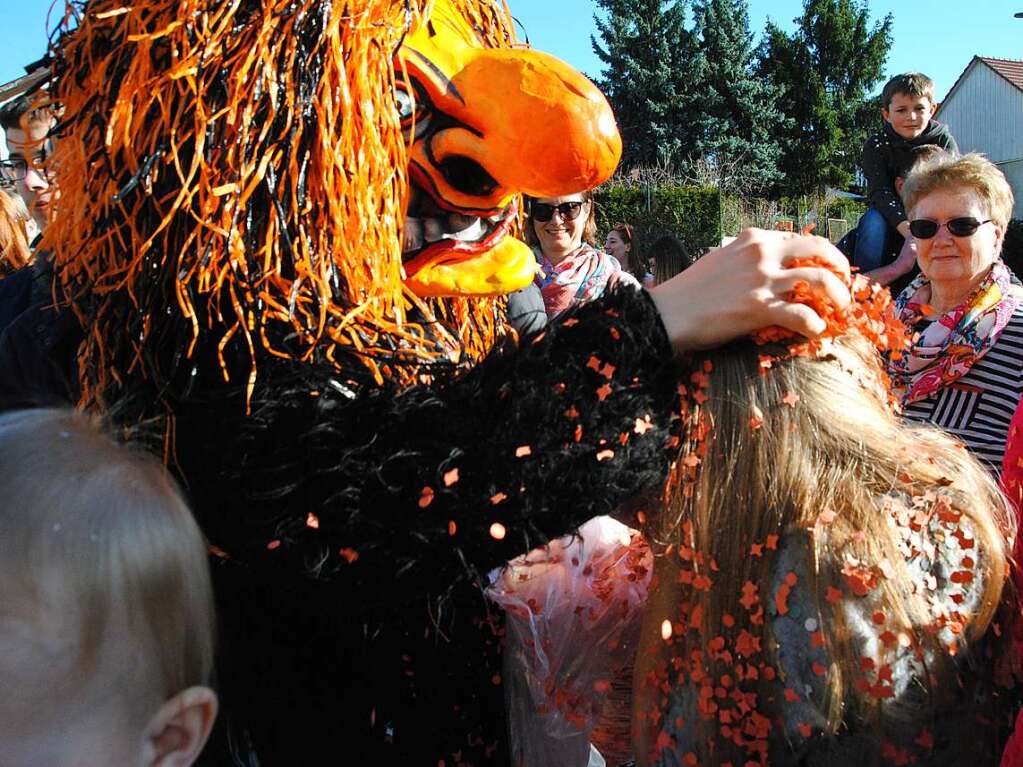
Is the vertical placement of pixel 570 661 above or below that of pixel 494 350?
below

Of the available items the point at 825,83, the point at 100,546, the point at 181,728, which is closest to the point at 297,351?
the point at 100,546

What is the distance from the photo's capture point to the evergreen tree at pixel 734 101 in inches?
925

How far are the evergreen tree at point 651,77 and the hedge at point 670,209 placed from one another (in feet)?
23.7

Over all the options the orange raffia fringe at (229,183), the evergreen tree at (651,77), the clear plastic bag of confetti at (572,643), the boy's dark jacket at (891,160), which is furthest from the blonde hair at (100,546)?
the evergreen tree at (651,77)

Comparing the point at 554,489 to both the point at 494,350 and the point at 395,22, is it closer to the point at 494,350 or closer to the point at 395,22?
the point at 494,350

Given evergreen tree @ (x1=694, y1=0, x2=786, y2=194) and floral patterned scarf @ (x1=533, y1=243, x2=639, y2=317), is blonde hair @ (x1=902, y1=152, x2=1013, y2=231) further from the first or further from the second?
evergreen tree @ (x1=694, y1=0, x2=786, y2=194)

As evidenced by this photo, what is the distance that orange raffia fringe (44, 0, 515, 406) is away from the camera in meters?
0.96

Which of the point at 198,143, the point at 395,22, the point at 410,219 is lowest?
the point at 410,219

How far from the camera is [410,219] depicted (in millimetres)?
1202

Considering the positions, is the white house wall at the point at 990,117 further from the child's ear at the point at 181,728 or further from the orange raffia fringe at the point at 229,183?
the child's ear at the point at 181,728

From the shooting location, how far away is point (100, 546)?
2.67 feet

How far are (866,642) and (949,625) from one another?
10 centimetres

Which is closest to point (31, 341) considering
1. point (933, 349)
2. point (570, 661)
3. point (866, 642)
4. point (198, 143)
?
point (198, 143)

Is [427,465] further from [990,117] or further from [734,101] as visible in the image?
[990,117]
